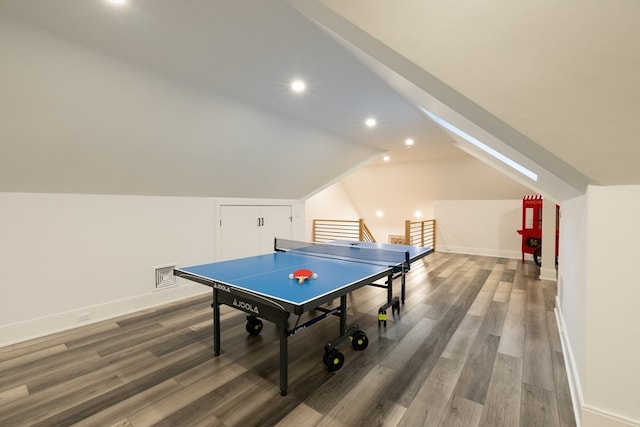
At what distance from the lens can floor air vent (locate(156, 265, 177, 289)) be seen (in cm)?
378

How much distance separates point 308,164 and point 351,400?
388 cm

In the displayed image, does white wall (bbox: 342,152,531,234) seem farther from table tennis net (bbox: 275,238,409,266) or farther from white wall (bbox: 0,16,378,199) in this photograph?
table tennis net (bbox: 275,238,409,266)

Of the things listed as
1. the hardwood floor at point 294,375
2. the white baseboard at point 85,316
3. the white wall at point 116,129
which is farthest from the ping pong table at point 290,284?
the white baseboard at point 85,316

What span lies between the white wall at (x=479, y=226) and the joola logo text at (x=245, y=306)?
708 centimetres

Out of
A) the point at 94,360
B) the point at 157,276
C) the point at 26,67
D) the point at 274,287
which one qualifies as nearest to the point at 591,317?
the point at 274,287

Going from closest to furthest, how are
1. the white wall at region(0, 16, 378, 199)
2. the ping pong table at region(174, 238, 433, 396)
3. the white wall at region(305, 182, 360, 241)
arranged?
the ping pong table at region(174, 238, 433, 396)
the white wall at region(0, 16, 378, 199)
the white wall at region(305, 182, 360, 241)

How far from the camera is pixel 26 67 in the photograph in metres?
1.97

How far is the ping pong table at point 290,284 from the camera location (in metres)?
1.85

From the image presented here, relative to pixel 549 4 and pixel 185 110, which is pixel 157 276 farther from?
pixel 549 4

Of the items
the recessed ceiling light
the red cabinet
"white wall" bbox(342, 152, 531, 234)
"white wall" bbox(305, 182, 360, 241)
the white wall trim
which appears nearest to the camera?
the white wall trim

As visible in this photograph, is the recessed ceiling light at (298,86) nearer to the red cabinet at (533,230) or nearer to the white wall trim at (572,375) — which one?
the white wall trim at (572,375)

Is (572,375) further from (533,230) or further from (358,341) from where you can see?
(533,230)

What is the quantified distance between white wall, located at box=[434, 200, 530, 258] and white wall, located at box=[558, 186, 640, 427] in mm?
6260

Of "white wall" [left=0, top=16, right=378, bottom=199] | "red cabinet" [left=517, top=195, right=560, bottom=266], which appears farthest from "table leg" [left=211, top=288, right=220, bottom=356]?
"red cabinet" [left=517, top=195, right=560, bottom=266]
